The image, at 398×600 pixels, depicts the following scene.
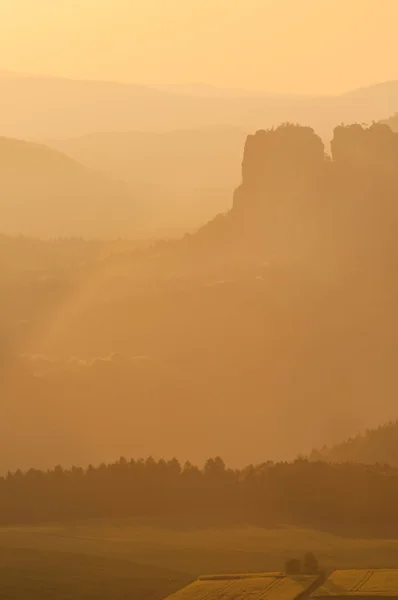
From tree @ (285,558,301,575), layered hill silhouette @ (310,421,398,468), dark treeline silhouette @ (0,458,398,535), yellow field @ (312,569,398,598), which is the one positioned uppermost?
layered hill silhouette @ (310,421,398,468)

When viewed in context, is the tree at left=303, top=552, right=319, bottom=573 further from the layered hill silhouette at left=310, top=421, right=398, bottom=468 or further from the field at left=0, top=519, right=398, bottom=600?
the layered hill silhouette at left=310, top=421, right=398, bottom=468

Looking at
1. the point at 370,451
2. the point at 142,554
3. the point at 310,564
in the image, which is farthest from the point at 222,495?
the point at 370,451

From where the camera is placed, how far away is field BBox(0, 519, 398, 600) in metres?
97.1

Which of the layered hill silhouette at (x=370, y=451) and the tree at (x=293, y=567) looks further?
the layered hill silhouette at (x=370, y=451)

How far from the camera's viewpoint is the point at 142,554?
110 metres

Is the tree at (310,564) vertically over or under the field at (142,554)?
under

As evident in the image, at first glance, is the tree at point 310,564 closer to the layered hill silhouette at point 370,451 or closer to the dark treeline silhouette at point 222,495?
the dark treeline silhouette at point 222,495

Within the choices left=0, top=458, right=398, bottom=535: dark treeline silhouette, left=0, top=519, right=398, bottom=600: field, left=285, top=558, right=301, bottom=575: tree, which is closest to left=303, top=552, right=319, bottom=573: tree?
left=285, top=558, right=301, bottom=575: tree

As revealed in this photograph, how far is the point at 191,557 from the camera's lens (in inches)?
4237

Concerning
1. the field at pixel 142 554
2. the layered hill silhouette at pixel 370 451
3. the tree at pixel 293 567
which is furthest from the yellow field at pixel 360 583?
the layered hill silhouette at pixel 370 451

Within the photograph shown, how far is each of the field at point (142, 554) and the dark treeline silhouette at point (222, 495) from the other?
5389mm

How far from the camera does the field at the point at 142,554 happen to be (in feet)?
318

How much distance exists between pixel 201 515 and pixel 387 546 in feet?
74.7

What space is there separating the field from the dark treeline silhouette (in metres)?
5.39
